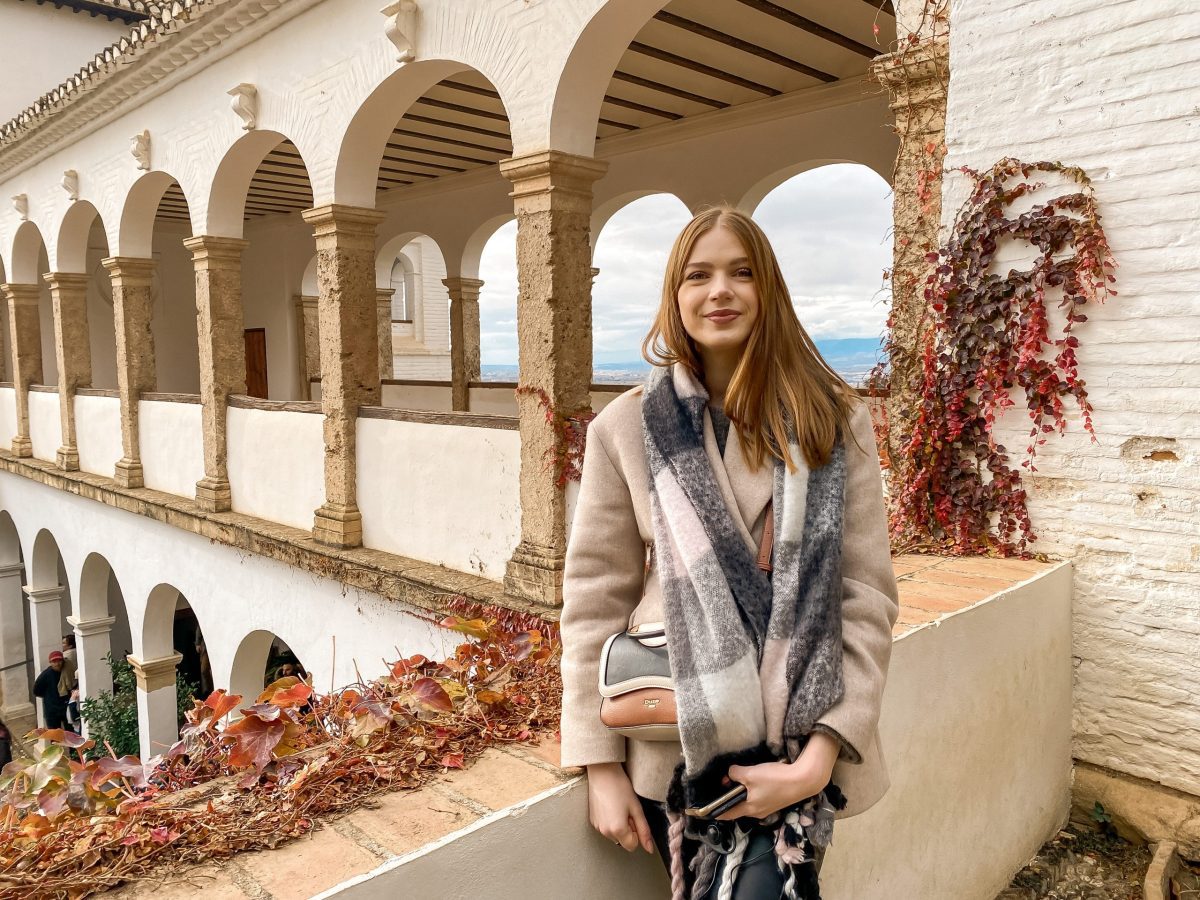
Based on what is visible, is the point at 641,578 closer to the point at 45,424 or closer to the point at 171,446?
the point at 171,446

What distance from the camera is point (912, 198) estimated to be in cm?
371

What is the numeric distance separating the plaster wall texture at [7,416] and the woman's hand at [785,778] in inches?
607

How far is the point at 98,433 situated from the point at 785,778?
1206cm

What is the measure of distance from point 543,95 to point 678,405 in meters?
4.32

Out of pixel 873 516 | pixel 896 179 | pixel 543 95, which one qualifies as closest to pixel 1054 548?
pixel 896 179

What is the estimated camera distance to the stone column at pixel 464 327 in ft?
40.1

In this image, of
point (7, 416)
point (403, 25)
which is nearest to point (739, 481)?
point (403, 25)

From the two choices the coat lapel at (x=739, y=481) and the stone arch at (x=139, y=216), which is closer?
the coat lapel at (x=739, y=481)

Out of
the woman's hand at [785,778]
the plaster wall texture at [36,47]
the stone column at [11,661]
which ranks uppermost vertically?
the plaster wall texture at [36,47]

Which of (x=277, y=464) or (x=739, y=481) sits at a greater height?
(x=739, y=481)

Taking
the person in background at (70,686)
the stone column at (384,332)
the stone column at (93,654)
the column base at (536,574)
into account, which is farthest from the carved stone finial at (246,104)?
the person in background at (70,686)

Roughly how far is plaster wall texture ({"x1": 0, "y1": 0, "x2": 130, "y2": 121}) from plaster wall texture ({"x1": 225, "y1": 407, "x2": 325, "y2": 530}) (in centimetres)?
1147

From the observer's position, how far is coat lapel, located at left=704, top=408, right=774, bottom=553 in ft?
4.72

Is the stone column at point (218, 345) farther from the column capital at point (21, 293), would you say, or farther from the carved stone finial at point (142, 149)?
the column capital at point (21, 293)
